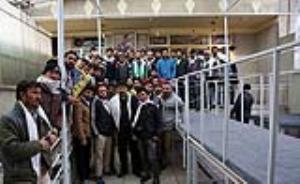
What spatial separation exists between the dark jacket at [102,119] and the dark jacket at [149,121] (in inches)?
22.6

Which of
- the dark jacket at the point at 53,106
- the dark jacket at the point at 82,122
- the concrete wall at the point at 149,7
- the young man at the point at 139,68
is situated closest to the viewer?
the dark jacket at the point at 53,106

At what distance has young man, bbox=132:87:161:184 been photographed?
355 inches

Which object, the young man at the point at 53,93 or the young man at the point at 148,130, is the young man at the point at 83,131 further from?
the young man at the point at 53,93

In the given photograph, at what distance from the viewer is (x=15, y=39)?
9031 mm

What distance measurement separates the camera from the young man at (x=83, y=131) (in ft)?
28.3

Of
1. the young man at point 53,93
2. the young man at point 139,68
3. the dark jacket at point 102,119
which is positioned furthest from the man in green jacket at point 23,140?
the young man at point 139,68

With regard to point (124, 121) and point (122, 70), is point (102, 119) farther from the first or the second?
point (122, 70)

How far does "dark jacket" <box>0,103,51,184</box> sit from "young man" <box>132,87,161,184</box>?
504cm

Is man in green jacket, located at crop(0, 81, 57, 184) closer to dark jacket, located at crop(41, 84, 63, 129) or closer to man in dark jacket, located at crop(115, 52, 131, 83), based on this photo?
dark jacket, located at crop(41, 84, 63, 129)

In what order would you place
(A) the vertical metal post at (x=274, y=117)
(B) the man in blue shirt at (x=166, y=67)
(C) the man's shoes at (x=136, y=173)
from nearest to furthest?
1. (A) the vertical metal post at (x=274, y=117)
2. (C) the man's shoes at (x=136, y=173)
3. (B) the man in blue shirt at (x=166, y=67)

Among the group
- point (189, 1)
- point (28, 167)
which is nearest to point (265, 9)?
point (189, 1)

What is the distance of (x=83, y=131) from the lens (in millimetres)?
8805

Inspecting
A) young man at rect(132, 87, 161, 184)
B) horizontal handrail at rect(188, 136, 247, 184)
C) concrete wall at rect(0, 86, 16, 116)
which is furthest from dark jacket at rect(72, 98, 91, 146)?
horizontal handrail at rect(188, 136, 247, 184)

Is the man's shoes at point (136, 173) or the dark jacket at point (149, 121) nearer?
the dark jacket at point (149, 121)
